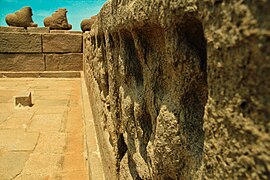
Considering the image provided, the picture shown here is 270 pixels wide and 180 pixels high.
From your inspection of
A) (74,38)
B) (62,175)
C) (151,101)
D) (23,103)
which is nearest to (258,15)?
(151,101)

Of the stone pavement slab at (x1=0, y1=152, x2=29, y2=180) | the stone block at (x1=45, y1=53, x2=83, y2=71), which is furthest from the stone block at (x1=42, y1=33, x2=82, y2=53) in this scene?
the stone pavement slab at (x1=0, y1=152, x2=29, y2=180)

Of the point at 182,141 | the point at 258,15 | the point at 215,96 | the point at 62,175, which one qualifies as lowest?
the point at 62,175

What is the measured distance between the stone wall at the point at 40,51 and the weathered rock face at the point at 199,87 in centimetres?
667

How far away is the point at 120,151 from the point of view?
4.96 feet

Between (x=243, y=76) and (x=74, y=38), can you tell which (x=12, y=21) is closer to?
(x=74, y=38)

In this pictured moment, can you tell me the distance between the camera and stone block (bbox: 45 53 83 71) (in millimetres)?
7592

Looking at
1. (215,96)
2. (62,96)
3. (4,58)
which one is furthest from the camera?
(4,58)

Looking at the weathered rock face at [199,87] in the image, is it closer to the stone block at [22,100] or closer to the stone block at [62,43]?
the stone block at [22,100]

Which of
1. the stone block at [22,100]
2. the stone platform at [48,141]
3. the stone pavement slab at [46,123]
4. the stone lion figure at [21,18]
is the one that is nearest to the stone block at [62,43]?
the stone lion figure at [21,18]

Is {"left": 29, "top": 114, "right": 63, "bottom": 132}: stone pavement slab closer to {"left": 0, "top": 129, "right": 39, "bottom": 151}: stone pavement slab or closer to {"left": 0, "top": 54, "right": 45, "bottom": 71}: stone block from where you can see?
{"left": 0, "top": 129, "right": 39, "bottom": 151}: stone pavement slab

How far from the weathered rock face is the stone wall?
6.67 meters

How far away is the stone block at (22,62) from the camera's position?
7.32 m

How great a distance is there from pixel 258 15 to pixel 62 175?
2135mm

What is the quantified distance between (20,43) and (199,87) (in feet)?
24.9
